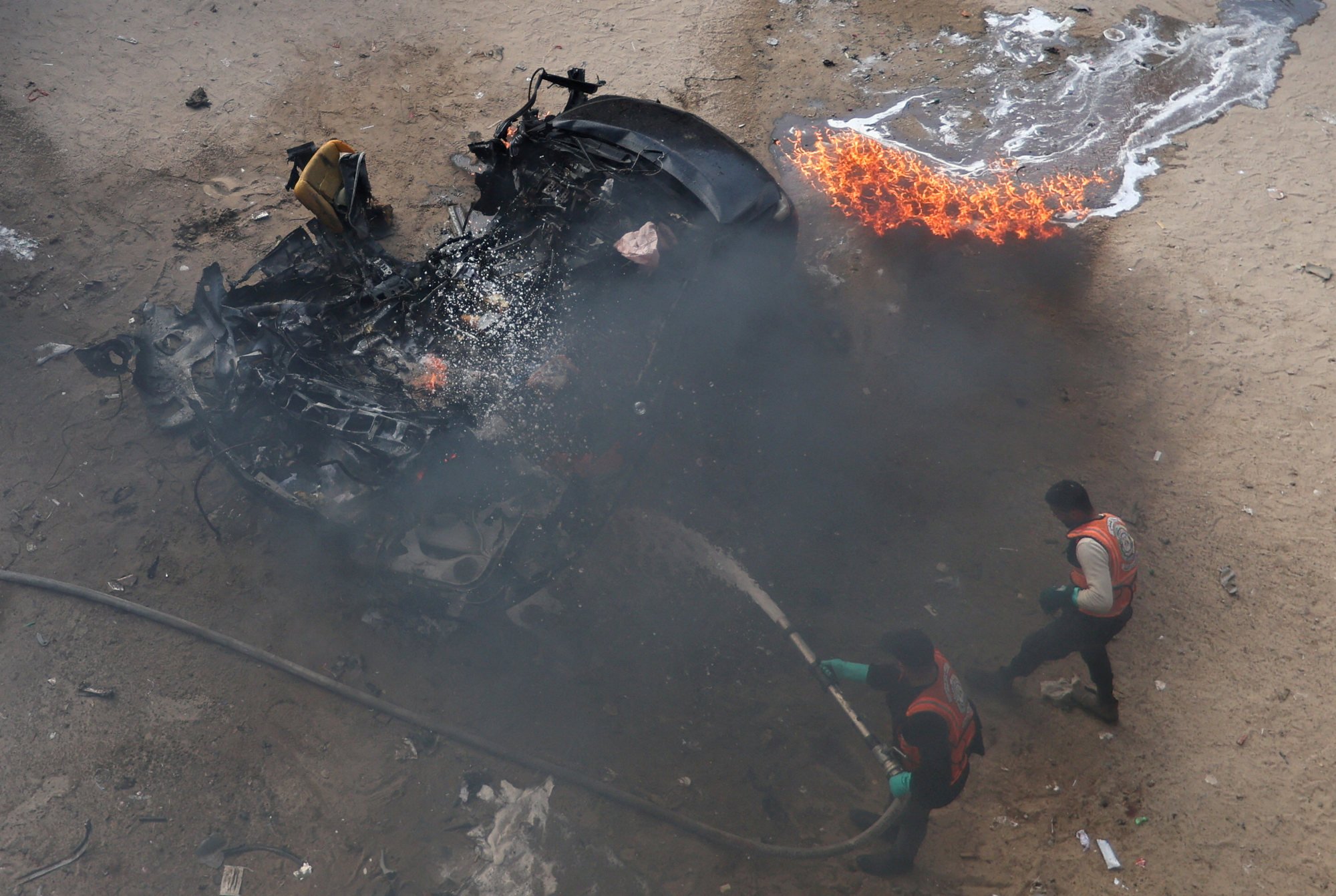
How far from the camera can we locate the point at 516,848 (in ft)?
15.6

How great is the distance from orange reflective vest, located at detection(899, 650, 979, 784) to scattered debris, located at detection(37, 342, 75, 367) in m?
8.39

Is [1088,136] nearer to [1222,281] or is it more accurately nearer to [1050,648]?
[1222,281]

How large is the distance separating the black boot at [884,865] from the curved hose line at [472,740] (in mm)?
100

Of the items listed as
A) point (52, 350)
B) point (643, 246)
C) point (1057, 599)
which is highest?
point (643, 246)

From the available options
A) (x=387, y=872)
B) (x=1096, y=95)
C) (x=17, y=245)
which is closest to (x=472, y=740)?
(x=387, y=872)

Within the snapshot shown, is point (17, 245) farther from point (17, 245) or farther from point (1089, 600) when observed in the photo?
point (1089, 600)

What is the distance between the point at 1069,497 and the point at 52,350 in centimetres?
923

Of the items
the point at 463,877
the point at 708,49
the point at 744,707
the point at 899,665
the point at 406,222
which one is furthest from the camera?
the point at 708,49

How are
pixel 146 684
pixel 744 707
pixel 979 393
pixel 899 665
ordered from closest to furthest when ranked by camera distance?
pixel 899 665, pixel 744 707, pixel 146 684, pixel 979 393

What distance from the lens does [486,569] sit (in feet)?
15.7

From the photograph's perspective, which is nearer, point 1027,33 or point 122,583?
point 122,583

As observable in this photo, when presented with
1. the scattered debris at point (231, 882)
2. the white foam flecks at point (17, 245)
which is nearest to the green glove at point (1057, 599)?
the scattered debris at point (231, 882)

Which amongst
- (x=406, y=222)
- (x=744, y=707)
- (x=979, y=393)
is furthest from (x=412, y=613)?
(x=979, y=393)

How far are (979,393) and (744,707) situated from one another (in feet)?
11.4
